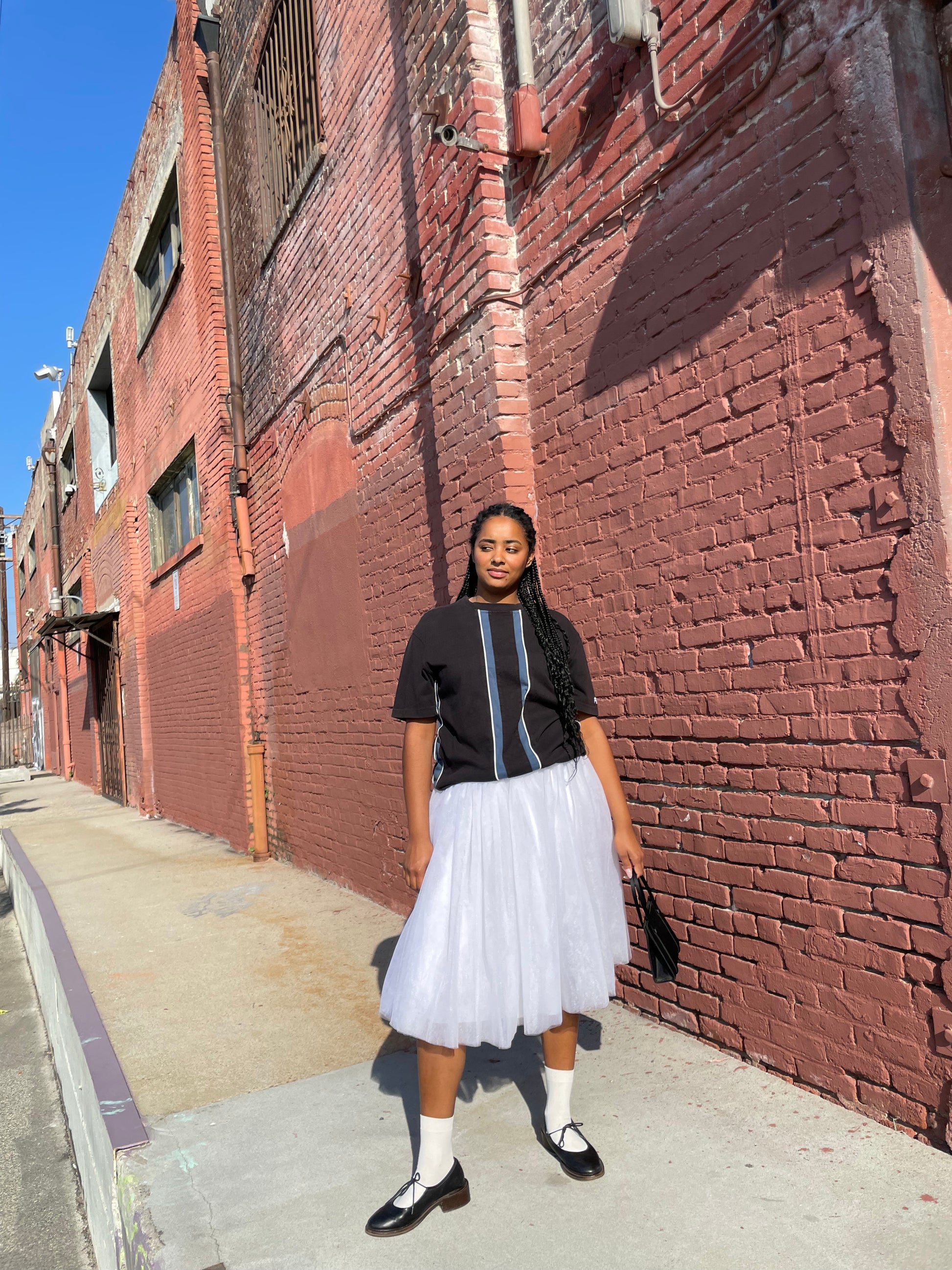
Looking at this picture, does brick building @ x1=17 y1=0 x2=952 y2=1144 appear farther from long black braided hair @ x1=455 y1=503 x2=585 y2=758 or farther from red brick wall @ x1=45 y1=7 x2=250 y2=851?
red brick wall @ x1=45 y1=7 x2=250 y2=851

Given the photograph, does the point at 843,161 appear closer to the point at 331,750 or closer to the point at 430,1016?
the point at 430,1016

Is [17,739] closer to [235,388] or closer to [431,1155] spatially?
[235,388]

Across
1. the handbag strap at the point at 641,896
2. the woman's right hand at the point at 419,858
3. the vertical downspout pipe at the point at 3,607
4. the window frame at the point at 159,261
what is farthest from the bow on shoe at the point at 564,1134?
the vertical downspout pipe at the point at 3,607

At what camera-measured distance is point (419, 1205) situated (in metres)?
2.50

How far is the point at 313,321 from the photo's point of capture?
23.6ft

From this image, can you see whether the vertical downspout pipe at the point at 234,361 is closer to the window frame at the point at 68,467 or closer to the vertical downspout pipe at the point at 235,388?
the vertical downspout pipe at the point at 235,388

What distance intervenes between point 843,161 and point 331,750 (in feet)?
18.0

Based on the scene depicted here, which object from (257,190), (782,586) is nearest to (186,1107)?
(782,586)

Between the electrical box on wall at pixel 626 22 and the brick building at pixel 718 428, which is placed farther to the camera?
the electrical box on wall at pixel 626 22

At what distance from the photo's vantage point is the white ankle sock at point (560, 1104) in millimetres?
2705

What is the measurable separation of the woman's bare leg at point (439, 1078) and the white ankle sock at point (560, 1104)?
0.34m

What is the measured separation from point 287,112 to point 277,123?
0.32 m

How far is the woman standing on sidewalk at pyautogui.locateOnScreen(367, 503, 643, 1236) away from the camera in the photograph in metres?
2.51

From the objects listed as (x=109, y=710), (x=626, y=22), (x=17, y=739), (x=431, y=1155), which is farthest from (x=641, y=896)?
(x=17, y=739)
